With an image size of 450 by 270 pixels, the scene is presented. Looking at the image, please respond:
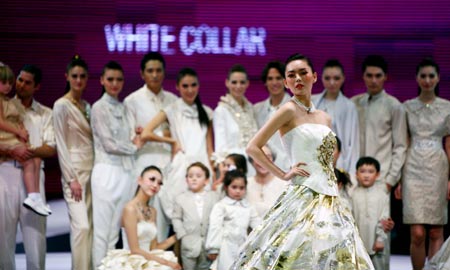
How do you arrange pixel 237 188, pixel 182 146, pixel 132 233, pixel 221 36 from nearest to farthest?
pixel 132 233, pixel 237 188, pixel 182 146, pixel 221 36

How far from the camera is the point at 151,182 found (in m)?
6.77

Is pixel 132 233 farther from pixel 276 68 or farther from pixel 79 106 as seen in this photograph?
pixel 276 68

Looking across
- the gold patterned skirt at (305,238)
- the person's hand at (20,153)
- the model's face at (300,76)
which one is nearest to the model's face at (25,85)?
the person's hand at (20,153)

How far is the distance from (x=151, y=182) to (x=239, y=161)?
2.33 ft

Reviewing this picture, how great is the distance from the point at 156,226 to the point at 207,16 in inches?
84.2

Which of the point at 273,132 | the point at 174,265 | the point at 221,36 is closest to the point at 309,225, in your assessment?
the point at 273,132

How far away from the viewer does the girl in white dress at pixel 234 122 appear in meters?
7.17

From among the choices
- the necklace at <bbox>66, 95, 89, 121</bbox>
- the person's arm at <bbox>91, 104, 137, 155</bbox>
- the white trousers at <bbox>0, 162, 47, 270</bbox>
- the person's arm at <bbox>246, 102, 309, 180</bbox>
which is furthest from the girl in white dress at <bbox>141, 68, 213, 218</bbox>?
the person's arm at <bbox>246, 102, 309, 180</bbox>

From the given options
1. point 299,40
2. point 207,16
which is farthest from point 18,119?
point 299,40

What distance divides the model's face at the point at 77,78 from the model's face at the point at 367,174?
2.23 metres

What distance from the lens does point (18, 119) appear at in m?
6.86

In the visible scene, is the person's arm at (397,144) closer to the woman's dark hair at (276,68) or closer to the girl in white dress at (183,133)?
the woman's dark hair at (276,68)

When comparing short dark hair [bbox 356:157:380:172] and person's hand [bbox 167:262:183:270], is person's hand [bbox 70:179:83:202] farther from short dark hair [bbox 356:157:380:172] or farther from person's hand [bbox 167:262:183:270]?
short dark hair [bbox 356:157:380:172]

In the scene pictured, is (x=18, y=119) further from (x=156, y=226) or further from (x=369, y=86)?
(x=369, y=86)
